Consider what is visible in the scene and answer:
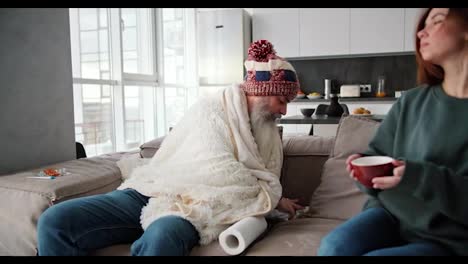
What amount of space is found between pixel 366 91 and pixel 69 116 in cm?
355

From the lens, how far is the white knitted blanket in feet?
3.84

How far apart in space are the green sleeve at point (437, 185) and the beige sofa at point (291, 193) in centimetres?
39

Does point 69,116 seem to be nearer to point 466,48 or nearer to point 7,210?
point 7,210

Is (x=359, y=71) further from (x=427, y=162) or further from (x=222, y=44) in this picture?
(x=427, y=162)

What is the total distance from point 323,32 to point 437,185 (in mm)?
3839

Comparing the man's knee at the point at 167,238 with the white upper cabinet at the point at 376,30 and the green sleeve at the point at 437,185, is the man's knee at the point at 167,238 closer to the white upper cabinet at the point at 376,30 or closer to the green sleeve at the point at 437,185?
the green sleeve at the point at 437,185

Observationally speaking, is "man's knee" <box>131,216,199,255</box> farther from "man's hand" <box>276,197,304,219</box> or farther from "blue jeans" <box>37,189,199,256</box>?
"man's hand" <box>276,197,304,219</box>

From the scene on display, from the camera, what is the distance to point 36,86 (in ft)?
5.32

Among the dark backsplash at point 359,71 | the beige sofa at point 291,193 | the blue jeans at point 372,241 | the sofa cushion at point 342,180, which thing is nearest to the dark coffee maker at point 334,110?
the beige sofa at point 291,193

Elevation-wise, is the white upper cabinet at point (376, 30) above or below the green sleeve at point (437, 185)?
above

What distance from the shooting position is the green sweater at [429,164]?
0.76 metres

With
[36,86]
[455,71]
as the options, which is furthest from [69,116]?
[455,71]

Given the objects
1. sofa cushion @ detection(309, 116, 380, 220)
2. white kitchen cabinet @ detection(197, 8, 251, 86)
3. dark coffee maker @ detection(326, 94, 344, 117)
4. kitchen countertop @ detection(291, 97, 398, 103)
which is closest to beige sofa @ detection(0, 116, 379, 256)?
sofa cushion @ detection(309, 116, 380, 220)

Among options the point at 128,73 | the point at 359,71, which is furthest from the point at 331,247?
the point at 359,71
